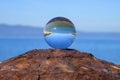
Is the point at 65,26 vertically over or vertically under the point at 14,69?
over

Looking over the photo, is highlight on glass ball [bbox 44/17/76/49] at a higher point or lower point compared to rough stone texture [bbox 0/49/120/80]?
higher

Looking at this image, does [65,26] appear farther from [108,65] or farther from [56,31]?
[108,65]

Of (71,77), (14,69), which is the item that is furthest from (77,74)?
(14,69)

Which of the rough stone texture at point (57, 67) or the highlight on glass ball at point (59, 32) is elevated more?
the highlight on glass ball at point (59, 32)
